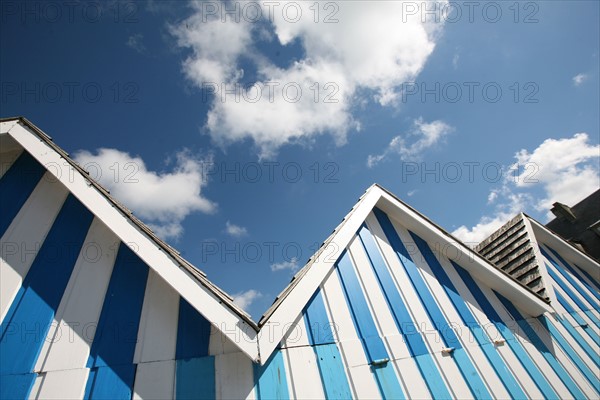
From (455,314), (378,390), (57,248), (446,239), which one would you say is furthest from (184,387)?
(446,239)

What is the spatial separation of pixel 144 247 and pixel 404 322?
131 inches

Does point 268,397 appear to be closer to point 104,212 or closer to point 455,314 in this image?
point 104,212

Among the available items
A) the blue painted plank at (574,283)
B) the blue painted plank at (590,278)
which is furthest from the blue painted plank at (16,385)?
the blue painted plank at (590,278)

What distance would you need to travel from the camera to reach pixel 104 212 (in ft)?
10.0

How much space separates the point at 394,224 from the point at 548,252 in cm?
536

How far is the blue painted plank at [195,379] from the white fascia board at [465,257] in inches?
149

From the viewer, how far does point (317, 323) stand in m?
3.21

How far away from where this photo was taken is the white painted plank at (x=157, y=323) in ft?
8.60

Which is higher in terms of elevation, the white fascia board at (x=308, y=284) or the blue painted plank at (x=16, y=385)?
the white fascia board at (x=308, y=284)

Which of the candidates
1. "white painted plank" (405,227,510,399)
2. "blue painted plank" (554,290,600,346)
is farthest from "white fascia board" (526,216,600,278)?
"white painted plank" (405,227,510,399)

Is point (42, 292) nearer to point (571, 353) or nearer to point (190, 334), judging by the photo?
point (190, 334)

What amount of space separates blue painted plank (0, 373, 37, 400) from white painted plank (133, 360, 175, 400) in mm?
838

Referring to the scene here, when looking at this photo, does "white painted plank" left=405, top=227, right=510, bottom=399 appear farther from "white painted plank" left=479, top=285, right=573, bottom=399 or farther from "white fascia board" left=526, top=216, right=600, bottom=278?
"white fascia board" left=526, top=216, right=600, bottom=278

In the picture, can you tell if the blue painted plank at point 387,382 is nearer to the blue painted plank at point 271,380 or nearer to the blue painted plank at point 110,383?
the blue painted plank at point 271,380
